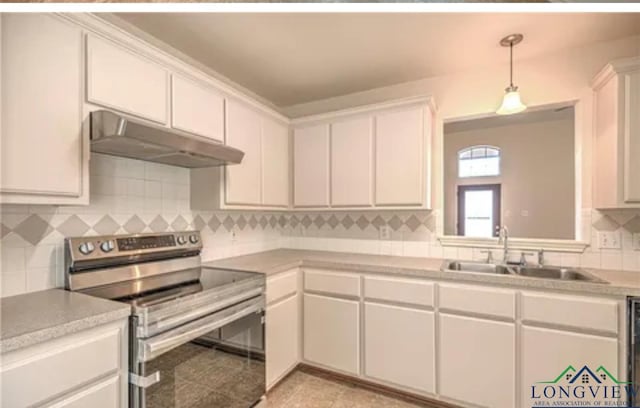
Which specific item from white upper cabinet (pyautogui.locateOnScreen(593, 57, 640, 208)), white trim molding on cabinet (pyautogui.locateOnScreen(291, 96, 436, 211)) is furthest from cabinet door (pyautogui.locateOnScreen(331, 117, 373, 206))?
white upper cabinet (pyautogui.locateOnScreen(593, 57, 640, 208))

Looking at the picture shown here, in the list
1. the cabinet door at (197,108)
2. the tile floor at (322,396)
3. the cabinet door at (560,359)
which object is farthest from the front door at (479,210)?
the cabinet door at (197,108)

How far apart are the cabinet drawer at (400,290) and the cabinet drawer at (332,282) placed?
0.09 meters

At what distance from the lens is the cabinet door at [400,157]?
2359mm

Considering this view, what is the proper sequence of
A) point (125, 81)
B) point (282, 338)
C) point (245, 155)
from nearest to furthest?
1. point (125, 81)
2. point (282, 338)
3. point (245, 155)

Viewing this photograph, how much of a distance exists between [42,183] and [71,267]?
498 millimetres

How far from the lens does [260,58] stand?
2.29m

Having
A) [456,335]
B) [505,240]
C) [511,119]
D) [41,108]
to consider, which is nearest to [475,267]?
[505,240]

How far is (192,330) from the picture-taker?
1487 mm

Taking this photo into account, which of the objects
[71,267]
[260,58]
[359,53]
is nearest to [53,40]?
[71,267]

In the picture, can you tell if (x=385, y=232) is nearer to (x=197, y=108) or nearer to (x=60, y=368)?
(x=197, y=108)

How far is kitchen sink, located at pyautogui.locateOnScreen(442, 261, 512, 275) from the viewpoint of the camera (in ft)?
7.26

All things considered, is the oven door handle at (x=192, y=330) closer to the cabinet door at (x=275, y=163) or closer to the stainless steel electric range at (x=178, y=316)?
the stainless steel electric range at (x=178, y=316)

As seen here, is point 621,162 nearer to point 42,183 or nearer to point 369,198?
point 369,198

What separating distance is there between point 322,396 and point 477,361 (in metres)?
1.07
